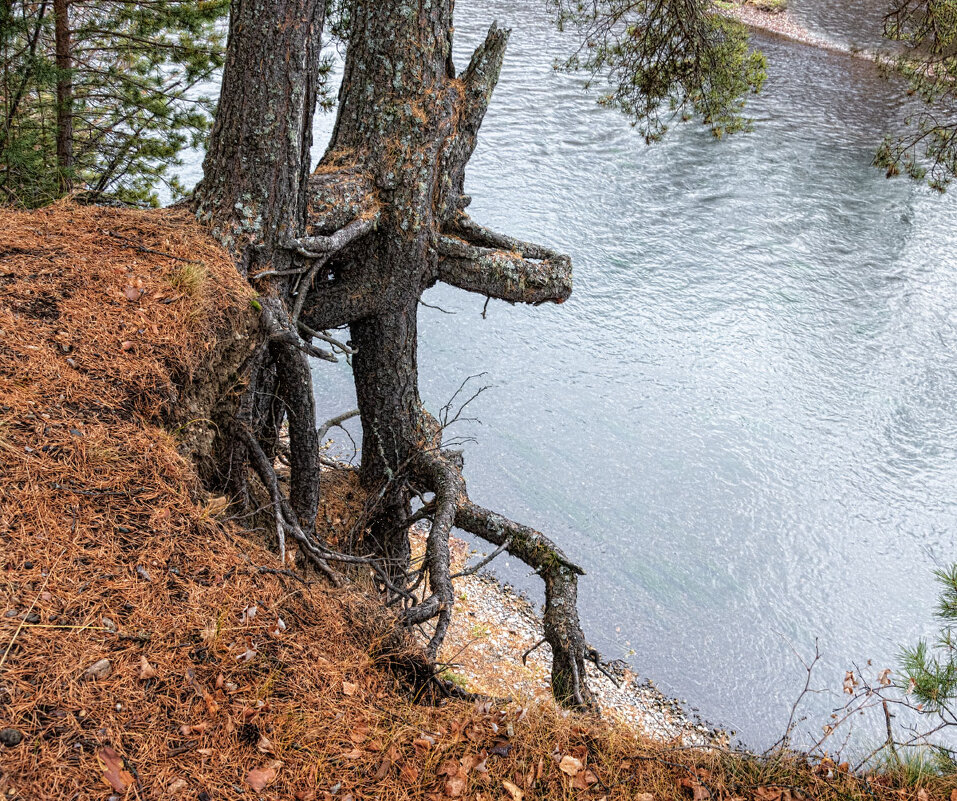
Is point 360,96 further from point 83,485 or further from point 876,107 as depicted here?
point 876,107

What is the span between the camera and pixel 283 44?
3279 millimetres

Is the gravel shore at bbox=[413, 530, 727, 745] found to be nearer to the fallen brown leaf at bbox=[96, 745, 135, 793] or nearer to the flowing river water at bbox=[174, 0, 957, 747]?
the flowing river water at bbox=[174, 0, 957, 747]

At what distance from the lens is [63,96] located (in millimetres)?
5719

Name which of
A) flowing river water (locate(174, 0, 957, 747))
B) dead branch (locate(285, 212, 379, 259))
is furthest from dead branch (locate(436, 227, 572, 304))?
flowing river water (locate(174, 0, 957, 747))

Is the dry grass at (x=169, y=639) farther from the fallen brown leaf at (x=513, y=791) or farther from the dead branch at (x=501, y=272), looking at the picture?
the dead branch at (x=501, y=272)

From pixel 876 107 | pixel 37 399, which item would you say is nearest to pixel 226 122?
pixel 37 399

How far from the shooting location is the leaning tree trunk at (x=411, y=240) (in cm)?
398

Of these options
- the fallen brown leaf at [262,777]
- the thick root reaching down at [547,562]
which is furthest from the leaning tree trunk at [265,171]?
the fallen brown leaf at [262,777]

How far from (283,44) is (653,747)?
11.0 ft

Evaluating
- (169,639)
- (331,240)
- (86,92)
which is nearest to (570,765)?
(169,639)

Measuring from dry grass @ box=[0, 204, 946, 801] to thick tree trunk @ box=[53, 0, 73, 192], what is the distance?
2611 mm

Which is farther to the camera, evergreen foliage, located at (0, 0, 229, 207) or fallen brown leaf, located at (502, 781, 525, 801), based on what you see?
evergreen foliage, located at (0, 0, 229, 207)

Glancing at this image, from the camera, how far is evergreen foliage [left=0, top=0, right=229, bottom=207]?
17.0 feet

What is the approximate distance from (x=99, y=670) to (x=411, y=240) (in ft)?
9.03
